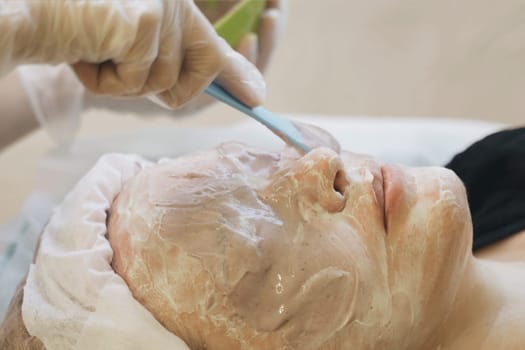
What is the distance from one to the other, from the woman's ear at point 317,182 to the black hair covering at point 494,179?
47 centimetres

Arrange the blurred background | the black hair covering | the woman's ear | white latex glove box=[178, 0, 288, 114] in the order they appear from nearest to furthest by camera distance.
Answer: the woman's ear, the black hair covering, white latex glove box=[178, 0, 288, 114], the blurred background

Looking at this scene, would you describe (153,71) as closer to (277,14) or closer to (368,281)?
(368,281)

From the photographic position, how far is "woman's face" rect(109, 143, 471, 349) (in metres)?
0.85

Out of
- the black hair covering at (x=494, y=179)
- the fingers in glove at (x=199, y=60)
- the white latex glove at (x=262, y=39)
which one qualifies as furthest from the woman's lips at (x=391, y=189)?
the white latex glove at (x=262, y=39)

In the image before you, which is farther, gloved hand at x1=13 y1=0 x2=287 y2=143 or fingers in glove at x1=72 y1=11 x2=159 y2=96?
gloved hand at x1=13 y1=0 x2=287 y2=143

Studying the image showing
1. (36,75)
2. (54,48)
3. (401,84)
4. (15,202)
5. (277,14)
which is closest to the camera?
(54,48)

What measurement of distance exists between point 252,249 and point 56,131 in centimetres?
88

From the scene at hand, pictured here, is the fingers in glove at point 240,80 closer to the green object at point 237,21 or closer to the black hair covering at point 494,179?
the green object at point 237,21

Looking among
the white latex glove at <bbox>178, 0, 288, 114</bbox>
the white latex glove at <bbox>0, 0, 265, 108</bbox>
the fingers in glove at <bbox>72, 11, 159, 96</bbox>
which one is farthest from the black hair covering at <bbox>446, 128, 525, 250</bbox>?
the fingers in glove at <bbox>72, 11, 159, 96</bbox>

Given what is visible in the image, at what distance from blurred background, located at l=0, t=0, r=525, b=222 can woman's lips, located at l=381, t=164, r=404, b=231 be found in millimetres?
1487

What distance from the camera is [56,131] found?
1.57 meters

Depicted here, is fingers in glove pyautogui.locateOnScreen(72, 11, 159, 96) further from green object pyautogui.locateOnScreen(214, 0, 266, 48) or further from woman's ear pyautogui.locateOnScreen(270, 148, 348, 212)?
green object pyautogui.locateOnScreen(214, 0, 266, 48)

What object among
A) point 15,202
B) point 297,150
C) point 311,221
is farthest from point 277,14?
point 15,202

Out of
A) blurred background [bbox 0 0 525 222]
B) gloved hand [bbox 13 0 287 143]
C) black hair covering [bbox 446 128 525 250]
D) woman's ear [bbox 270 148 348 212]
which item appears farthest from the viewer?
blurred background [bbox 0 0 525 222]
